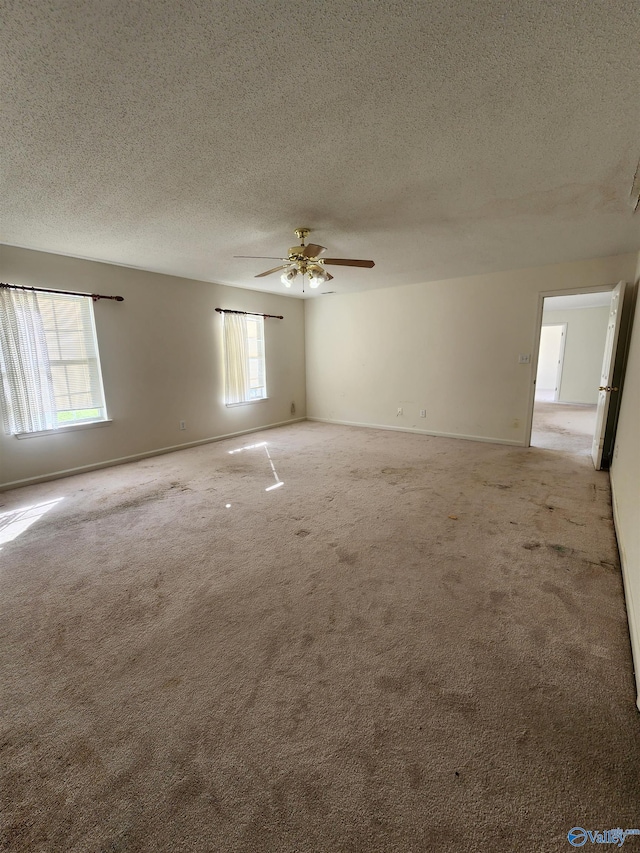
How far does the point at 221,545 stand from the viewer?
252 cm

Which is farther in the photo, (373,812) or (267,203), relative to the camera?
(267,203)

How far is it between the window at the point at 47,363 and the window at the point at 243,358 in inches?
72.3

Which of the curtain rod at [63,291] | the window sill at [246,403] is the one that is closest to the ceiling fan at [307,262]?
the curtain rod at [63,291]

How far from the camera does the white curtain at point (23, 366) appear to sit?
3508mm

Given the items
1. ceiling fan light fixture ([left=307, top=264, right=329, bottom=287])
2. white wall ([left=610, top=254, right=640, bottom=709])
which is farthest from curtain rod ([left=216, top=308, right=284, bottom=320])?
white wall ([left=610, top=254, right=640, bottom=709])

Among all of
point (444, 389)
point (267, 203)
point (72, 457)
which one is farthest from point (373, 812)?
point (444, 389)

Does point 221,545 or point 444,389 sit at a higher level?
point 444,389

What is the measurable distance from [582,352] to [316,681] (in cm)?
972

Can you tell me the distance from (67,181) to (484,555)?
141 inches

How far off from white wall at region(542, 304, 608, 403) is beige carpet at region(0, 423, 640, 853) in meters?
6.86

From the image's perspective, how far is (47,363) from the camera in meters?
3.80

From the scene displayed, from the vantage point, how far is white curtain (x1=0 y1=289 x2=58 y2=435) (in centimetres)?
351

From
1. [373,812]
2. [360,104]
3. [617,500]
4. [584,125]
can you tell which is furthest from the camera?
[617,500]

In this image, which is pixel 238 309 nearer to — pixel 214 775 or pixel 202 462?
pixel 202 462
